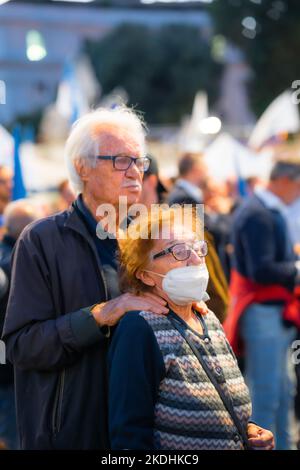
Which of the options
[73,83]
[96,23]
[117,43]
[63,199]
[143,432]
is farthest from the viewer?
[96,23]

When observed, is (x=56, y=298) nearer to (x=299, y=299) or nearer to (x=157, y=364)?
(x=157, y=364)

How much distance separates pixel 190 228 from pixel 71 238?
17.1 inches

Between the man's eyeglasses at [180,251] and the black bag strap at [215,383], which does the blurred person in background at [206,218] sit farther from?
the black bag strap at [215,383]

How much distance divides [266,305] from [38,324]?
9.07 feet

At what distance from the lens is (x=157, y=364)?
2.68 m

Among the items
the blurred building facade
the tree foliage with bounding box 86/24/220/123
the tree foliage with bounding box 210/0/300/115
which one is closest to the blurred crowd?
the tree foliage with bounding box 210/0/300/115

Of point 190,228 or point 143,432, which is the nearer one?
point 143,432

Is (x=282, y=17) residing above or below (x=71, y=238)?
above

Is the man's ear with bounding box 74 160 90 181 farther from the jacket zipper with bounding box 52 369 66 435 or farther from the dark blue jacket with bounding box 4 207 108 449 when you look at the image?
the jacket zipper with bounding box 52 369 66 435

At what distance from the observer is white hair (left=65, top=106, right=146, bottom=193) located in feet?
10.6

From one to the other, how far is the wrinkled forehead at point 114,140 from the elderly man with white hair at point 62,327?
230mm

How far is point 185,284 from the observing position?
109 inches

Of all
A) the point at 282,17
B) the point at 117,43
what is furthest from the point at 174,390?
the point at 117,43

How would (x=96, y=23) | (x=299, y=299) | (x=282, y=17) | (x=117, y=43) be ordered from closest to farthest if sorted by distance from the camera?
(x=299, y=299)
(x=282, y=17)
(x=117, y=43)
(x=96, y=23)
